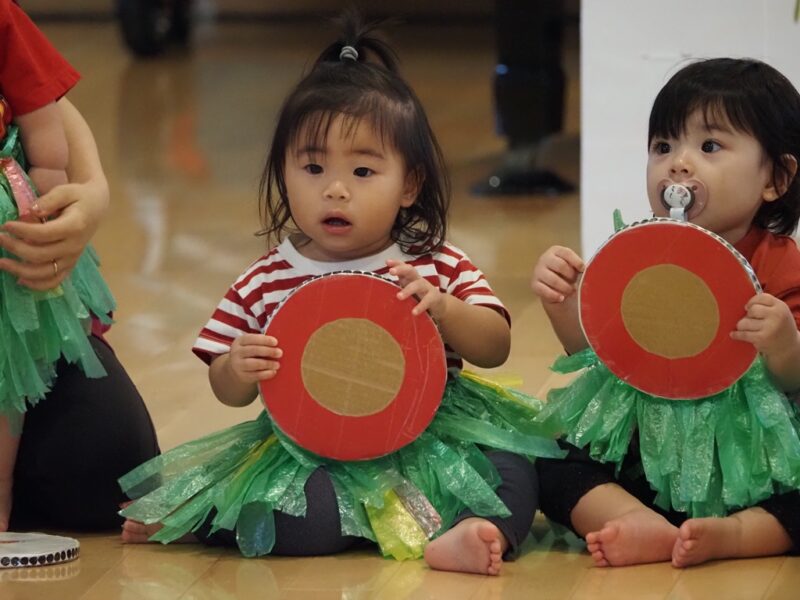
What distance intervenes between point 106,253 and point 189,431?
133 cm

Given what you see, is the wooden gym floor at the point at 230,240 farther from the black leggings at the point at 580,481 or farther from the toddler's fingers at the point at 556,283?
the toddler's fingers at the point at 556,283

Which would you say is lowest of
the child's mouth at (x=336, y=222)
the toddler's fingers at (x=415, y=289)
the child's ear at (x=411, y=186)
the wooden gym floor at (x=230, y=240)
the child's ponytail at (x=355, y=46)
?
the wooden gym floor at (x=230, y=240)

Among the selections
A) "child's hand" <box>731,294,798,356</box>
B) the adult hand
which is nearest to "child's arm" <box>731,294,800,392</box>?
"child's hand" <box>731,294,798,356</box>

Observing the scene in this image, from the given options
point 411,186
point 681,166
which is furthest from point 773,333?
point 411,186

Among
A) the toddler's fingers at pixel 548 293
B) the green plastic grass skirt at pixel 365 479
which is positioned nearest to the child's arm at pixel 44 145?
the green plastic grass skirt at pixel 365 479

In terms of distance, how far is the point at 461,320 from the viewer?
1.93 m

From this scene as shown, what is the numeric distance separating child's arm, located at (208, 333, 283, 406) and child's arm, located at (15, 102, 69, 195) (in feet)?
0.97

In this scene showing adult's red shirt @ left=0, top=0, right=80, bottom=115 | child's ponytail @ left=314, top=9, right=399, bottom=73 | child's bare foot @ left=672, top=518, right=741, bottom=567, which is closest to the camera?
child's bare foot @ left=672, top=518, right=741, bottom=567

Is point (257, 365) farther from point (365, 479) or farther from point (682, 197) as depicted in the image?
point (682, 197)

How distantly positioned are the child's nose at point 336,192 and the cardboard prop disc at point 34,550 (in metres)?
0.52

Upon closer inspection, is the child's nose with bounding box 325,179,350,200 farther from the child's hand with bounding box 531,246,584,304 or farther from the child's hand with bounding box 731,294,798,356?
the child's hand with bounding box 731,294,798,356

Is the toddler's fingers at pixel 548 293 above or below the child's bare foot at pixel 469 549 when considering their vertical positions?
above

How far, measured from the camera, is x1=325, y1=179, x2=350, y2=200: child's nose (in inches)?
76.0

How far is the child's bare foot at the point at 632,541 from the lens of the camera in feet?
6.00
